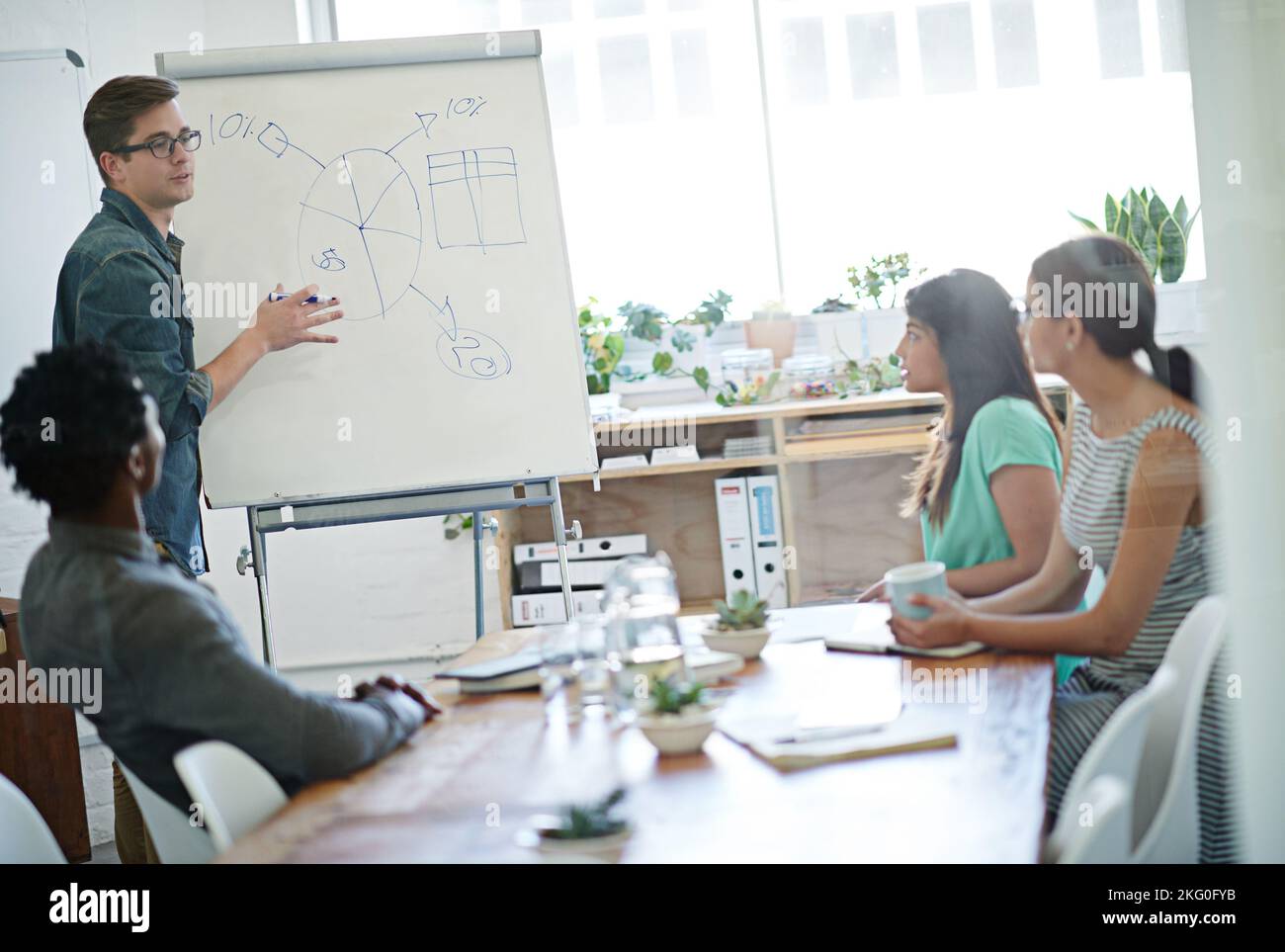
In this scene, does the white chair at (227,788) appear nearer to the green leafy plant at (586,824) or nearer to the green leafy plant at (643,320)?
the green leafy plant at (586,824)

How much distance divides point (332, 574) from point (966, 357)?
229cm

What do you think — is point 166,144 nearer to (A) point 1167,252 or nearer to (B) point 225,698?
(B) point 225,698

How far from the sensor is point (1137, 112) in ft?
9.23

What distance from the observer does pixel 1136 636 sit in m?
→ 1.67

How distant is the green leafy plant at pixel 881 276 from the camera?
→ 12.5 ft

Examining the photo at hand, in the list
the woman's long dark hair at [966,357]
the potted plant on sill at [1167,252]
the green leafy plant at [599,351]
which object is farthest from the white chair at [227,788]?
the green leafy plant at [599,351]

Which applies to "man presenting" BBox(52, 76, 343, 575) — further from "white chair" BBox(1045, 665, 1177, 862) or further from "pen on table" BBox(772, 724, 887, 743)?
"white chair" BBox(1045, 665, 1177, 862)

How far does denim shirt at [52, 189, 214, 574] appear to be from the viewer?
2170 mm

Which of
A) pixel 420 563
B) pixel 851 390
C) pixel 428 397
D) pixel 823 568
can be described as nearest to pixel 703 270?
pixel 851 390

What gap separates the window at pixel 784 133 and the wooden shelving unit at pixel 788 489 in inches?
19.4

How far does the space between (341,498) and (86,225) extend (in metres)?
0.75

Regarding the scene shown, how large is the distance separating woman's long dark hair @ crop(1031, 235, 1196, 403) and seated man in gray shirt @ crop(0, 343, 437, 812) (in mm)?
1102

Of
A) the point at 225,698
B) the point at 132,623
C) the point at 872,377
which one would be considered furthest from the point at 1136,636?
the point at 872,377

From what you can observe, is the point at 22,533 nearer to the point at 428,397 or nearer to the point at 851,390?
the point at 428,397
